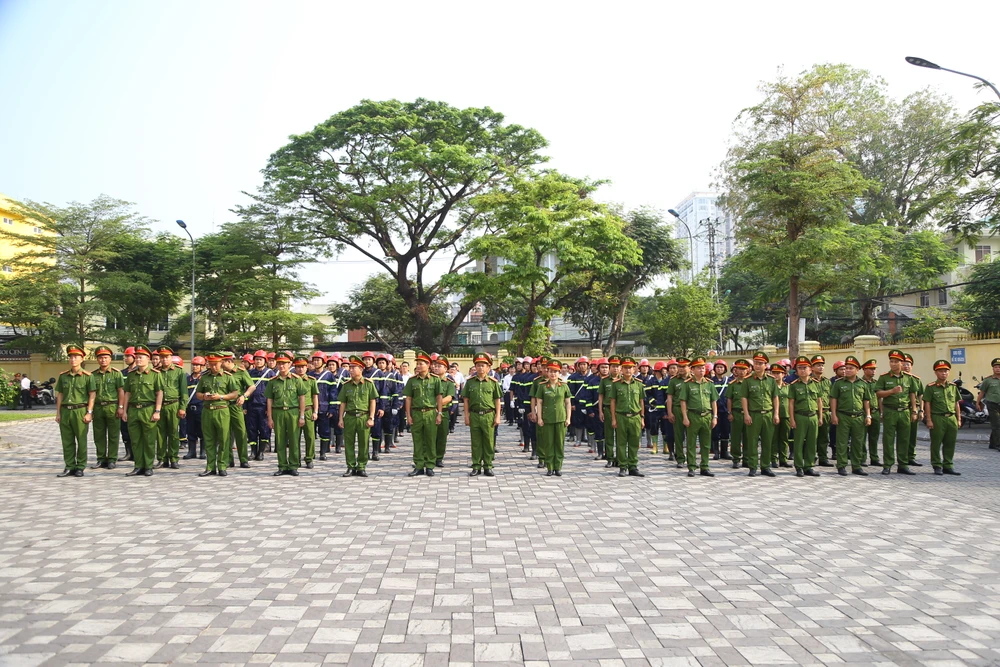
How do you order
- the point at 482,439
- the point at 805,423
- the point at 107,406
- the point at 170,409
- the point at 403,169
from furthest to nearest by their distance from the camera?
the point at 403,169, the point at 170,409, the point at 107,406, the point at 482,439, the point at 805,423

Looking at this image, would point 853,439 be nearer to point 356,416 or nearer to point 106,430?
point 356,416

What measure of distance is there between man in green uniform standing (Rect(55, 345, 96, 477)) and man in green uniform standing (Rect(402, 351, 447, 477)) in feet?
15.2

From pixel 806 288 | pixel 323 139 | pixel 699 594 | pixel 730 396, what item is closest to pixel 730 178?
pixel 806 288

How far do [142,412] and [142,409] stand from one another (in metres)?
0.04

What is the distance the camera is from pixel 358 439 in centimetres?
1116

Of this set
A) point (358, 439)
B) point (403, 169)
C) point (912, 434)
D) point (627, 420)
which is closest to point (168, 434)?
point (358, 439)

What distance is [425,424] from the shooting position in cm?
1118

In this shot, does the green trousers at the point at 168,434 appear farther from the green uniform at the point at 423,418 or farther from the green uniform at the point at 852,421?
the green uniform at the point at 852,421

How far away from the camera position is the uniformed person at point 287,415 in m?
11.1

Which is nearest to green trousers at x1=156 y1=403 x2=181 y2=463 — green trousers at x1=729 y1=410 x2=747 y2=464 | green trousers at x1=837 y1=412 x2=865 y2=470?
green trousers at x1=729 y1=410 x2=747 y2=464

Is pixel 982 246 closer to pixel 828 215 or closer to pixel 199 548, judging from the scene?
pixel 828 215

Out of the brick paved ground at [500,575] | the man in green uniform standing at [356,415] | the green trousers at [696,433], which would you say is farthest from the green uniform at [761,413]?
the man in green uniform standing at [356,415]

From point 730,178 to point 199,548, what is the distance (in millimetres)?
28245

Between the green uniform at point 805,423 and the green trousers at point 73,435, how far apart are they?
1030 centimetres
